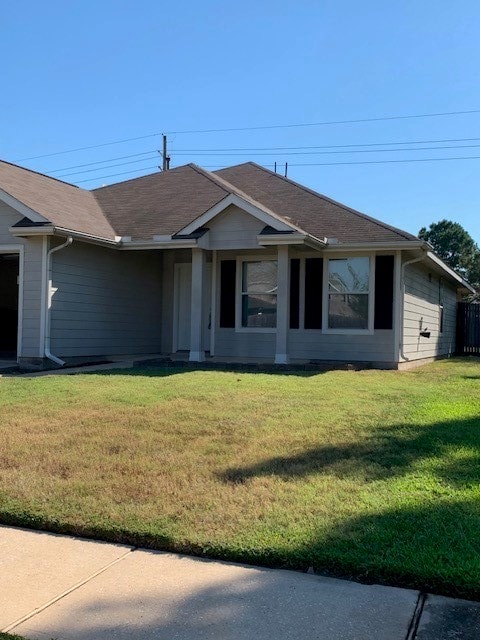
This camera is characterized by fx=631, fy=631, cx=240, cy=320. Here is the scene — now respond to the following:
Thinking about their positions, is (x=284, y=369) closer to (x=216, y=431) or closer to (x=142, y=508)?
(x=216, y=431)

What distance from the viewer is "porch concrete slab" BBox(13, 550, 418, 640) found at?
3.04 m

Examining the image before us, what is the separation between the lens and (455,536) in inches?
153

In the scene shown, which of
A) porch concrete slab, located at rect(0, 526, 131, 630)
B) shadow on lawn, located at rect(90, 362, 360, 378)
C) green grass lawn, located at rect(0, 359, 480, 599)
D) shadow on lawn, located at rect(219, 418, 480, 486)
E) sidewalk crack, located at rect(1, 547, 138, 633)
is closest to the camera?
sidewalk crack, located at rect(1, 547, 138, 633)

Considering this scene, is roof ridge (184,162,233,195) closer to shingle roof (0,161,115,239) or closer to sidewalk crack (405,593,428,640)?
shingle roof (0,161,115,239)

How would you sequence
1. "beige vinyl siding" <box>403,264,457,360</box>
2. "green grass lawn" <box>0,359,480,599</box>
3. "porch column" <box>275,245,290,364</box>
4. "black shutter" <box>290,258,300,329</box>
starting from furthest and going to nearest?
"beige vinyl siding" <box>403,264,457,360</box>
"black shutter" <box>290,258,300,329</box>
"porch column" <box>275,245,290,364</box>
"green grass lawn" <box>0,359,480,599</box>

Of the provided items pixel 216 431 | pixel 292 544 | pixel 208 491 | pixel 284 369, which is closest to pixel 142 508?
pixel 208 491

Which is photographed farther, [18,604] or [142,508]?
[142,508]

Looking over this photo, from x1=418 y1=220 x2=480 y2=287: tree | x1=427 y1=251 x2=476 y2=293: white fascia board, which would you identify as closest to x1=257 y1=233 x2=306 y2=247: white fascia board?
x1=427 y1=251 x2=476 y2=293: white fascia board

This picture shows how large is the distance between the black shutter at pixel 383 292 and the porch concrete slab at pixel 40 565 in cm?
1023

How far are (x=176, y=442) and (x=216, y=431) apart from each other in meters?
0.54

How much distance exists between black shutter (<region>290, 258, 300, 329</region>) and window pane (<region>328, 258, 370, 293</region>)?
28.7 inches

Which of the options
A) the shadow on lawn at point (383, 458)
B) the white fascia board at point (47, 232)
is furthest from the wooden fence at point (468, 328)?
the shadow on lawn at point (383, 458)

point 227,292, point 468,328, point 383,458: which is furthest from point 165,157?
point 383,458

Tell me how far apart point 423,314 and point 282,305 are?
5.45 m
